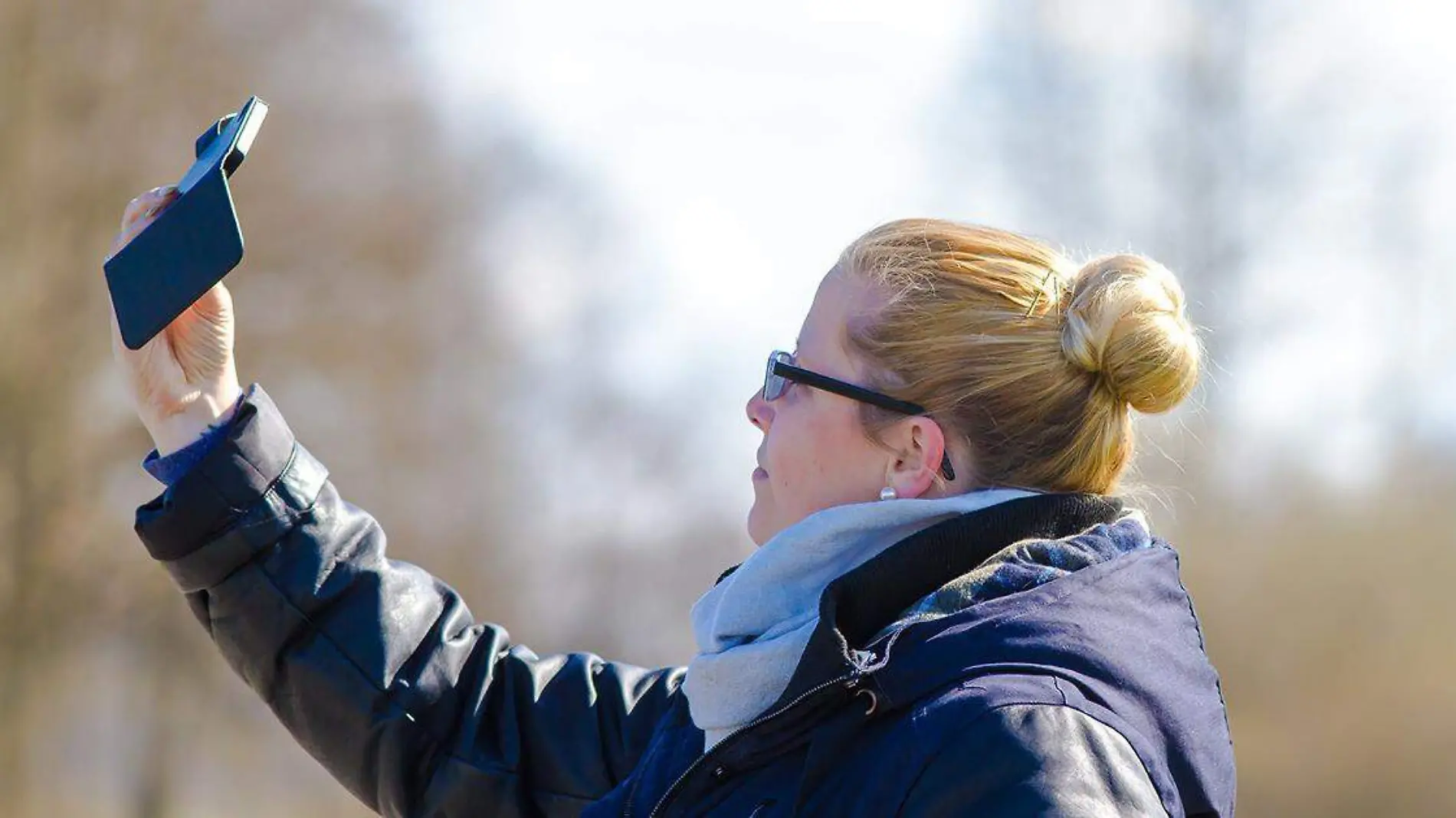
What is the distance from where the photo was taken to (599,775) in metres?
2.55

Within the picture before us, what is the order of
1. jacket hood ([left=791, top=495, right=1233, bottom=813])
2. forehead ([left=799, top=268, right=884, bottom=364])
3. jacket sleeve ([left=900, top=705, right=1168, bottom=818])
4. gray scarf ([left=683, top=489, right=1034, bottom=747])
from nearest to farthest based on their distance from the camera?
jacket sleeve ([left=900, top=705, right=1168, bottom=818])
jacket hood ([left=791, top=495, right=1233, bottom=813])
gray scarf ([left=683, top=489, right=1034, bottom=747])
forehead ([left=799, top=268, right=884, bottom=364])

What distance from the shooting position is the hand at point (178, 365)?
2.46m

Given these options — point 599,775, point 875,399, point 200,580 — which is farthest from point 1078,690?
point 200,580

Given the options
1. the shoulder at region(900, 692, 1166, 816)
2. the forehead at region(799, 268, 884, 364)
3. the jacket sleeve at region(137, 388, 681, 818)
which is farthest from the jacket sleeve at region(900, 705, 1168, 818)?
the jacket sleeve at region(137, 388, 681, 818)

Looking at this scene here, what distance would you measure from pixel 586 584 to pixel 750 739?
1471 centimetres

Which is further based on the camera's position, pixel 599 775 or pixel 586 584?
pixel 586 584

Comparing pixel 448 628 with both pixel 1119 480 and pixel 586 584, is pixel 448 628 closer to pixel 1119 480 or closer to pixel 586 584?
pixel 1119 480

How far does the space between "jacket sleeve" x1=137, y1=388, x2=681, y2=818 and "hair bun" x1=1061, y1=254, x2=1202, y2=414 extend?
2.91ft

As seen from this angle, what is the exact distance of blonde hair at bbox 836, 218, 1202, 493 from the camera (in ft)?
6.85

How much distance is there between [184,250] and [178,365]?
21cm

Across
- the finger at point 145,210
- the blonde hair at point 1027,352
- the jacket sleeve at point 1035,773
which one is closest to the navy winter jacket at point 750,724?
the jacket sleeve at point 1035,773

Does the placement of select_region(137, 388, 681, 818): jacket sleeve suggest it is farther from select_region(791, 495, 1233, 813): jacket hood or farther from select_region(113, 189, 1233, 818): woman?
select_region(791, 495, 1233, 813): jacket hood

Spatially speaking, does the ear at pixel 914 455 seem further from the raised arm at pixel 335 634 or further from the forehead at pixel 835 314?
the raised arm at pixel 335 634

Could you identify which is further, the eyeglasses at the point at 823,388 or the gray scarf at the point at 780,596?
the eyeglasses at the point at 823,388
